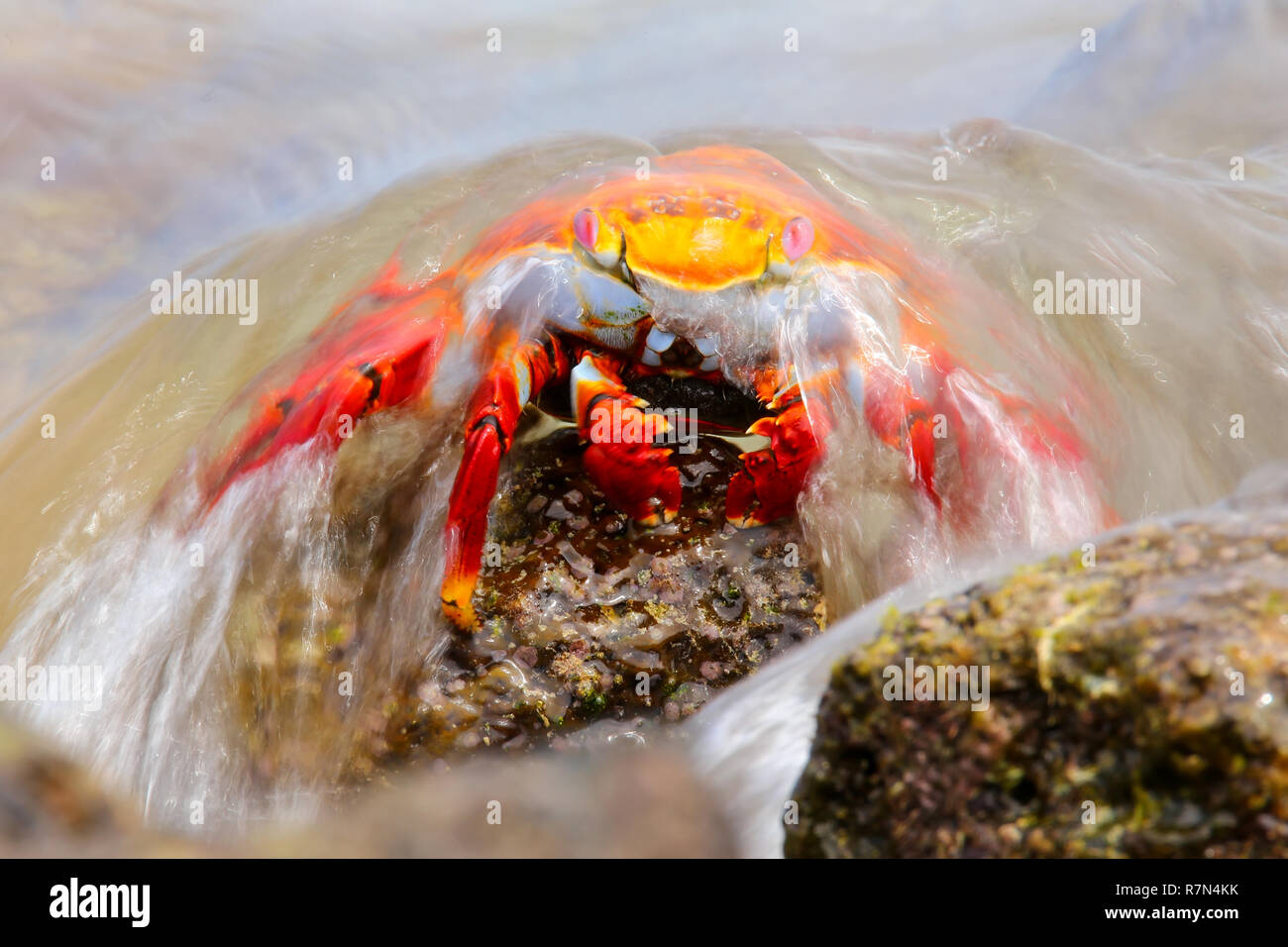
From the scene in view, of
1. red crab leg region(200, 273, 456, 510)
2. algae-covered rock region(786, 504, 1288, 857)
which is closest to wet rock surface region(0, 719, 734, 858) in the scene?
algae-covered rock region(786, 504, 1288, 857)

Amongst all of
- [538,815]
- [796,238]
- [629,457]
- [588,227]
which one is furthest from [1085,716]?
[588,227]

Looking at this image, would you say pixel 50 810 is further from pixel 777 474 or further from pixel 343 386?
pixel 777 474

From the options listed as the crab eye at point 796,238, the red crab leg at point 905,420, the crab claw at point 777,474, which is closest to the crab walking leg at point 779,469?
the crab claw at point 777,474

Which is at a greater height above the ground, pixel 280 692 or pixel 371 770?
pixel 280 692

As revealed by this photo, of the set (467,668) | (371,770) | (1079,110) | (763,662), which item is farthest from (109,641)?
(1079,110)

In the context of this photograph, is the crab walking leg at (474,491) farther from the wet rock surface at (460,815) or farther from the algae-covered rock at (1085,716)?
the algae-covered rock at (1085,716)

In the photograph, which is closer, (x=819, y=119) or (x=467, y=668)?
(x=467, y=668)

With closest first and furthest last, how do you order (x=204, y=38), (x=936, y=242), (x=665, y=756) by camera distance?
(x=665, y=756), (x=936, y=242), (x=204, y=38)

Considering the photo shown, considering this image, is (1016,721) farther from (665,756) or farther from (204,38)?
(204,38)
